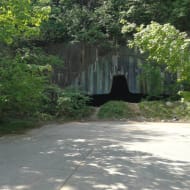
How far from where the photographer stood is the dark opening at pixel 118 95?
21214 millimetres

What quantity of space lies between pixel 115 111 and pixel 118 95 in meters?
5.40

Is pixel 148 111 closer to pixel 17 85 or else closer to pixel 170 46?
pixel 170 46

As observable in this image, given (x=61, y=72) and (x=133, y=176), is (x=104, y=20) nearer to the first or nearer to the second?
(x=61, y=72)

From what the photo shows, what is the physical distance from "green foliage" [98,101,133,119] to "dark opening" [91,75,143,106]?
4.06 m

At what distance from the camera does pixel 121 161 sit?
697 cm

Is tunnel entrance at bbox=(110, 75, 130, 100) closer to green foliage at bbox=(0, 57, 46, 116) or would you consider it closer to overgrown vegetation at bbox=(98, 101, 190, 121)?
overgrown vegetation at bbox=(98, 101, 190, 121)

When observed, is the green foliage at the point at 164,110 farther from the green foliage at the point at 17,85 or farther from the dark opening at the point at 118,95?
the green foliage at the point at 17,85

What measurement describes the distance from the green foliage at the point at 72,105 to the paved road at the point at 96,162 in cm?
555

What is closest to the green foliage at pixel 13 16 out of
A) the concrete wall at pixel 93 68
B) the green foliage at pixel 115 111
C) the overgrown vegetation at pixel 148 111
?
the green foliage at pixel 115 111

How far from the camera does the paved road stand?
5438 mm

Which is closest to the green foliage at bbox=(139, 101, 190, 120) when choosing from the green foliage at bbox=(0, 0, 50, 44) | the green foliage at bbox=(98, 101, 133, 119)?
the green foliage at bbox=(98, 101, 133, 119)

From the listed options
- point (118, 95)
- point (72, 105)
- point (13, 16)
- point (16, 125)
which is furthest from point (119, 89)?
point (13, 16)

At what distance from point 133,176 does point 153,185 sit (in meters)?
0.54

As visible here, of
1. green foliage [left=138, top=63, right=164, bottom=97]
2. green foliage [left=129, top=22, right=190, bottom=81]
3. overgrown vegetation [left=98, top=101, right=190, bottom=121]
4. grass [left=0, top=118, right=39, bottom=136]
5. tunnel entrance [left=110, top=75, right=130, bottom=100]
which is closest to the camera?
grass [left=0, top=118, right=39, bottom=136]
